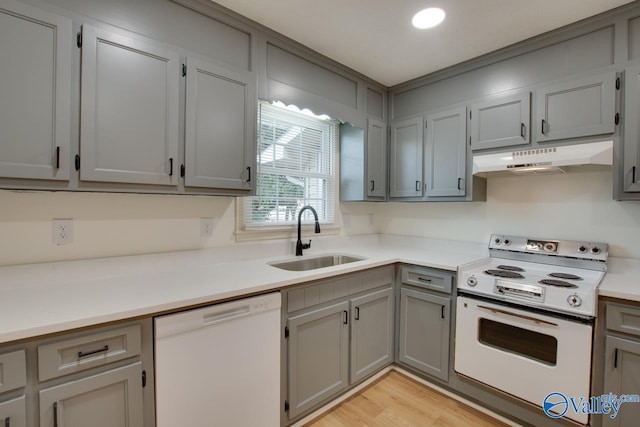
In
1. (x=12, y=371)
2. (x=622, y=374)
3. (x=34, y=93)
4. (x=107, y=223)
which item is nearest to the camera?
(x=12, y=371)

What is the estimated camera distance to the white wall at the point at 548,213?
6.48ft

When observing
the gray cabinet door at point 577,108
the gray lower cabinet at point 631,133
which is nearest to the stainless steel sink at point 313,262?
the gray cabinet door at point 577,108

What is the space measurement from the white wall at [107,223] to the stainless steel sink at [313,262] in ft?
1.49

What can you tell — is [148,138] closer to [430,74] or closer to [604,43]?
[430,74]

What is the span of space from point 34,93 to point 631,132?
2977 millimetres

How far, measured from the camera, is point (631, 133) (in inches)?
67.4

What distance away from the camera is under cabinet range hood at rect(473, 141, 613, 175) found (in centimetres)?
175

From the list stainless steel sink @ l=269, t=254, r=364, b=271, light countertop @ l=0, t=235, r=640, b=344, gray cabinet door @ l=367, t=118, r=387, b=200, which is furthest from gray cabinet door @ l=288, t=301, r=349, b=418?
gray cabinet door @ l=367, t=118, r=387, b=200

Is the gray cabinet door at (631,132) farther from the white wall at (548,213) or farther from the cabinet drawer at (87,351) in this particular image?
the cabinet drawer at (87,351)

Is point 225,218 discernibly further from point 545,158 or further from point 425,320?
point 545,158

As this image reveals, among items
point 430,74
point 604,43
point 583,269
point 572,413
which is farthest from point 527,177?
point 572,413

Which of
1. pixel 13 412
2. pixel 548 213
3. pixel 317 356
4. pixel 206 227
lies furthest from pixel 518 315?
pixel 13 412

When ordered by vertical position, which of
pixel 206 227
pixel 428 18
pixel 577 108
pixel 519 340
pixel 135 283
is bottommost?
pixel 519 340

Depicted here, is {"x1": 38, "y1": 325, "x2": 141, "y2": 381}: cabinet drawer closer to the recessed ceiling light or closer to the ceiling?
the ceiling
